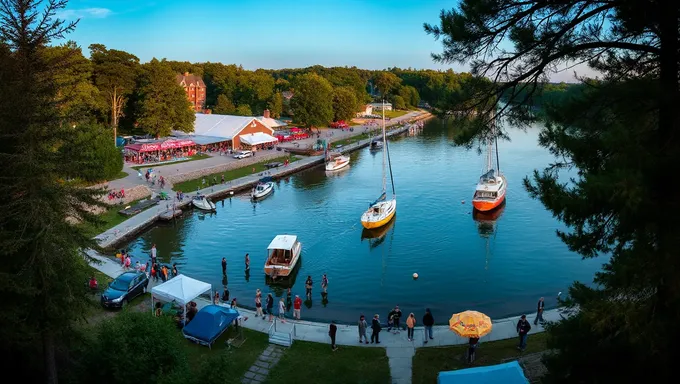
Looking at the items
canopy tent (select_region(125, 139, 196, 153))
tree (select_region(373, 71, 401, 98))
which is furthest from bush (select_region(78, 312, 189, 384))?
tree (select_region(373, 71, 401, 98))

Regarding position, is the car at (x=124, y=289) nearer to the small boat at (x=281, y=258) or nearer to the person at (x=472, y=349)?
the small boat at (x=281, y=258)

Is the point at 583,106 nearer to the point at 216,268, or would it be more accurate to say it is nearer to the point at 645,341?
the point at 645,341

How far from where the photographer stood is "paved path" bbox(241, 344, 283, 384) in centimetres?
1517

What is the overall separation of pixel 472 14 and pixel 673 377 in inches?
274

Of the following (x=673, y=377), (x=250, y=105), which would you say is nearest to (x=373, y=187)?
(x=673, y=377)

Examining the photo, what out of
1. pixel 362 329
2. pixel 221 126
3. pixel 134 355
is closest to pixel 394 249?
pixel 362 329

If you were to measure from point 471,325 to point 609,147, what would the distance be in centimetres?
1067

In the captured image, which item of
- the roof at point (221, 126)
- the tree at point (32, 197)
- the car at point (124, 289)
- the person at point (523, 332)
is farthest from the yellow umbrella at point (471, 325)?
the roof at point (221, 126)

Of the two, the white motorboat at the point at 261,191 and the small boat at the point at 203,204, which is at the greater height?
the white motorboat at the point at 261,191

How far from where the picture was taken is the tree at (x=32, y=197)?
12578mm

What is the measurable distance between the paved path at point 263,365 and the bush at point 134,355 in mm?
3638

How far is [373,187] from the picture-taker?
4872cm

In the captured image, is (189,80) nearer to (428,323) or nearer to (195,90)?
(195,90)

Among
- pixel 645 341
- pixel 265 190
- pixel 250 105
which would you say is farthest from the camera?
pixel 250 105
